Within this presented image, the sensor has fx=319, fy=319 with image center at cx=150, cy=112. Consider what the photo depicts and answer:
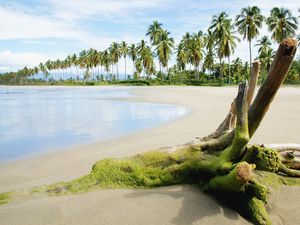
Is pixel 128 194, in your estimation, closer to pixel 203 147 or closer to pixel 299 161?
pixel 203 147

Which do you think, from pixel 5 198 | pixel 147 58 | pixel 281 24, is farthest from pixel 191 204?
pixel 147 58

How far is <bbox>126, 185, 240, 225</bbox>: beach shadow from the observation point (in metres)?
3.06

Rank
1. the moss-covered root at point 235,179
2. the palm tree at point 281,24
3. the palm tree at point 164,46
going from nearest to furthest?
the moss-covered root at point 235,179 → the palm tree at point 281,24 → the palm tree at point 164,46

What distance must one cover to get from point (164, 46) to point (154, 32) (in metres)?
5.08

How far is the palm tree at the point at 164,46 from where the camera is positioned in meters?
74.1

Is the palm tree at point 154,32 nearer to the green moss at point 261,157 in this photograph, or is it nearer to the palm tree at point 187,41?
the palm tree at point 187,41

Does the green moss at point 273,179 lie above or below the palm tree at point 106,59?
below

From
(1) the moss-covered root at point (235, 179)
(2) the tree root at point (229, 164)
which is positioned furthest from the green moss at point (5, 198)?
(1) the moss-covered root at point (235, 179)

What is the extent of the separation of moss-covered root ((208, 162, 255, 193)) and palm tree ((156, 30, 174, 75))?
72.2 m

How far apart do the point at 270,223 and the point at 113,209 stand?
1.54 meters

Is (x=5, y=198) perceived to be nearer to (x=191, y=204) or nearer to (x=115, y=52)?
(x=191, y=204)

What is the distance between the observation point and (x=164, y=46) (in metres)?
74.2

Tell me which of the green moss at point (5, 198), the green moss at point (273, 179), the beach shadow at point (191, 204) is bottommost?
the green moss at point (5, 198)

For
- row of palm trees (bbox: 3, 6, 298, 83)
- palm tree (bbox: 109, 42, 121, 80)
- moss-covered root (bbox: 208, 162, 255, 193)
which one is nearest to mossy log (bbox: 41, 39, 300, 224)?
moss-covered root (bbox: 208, 162, 255, 193)
